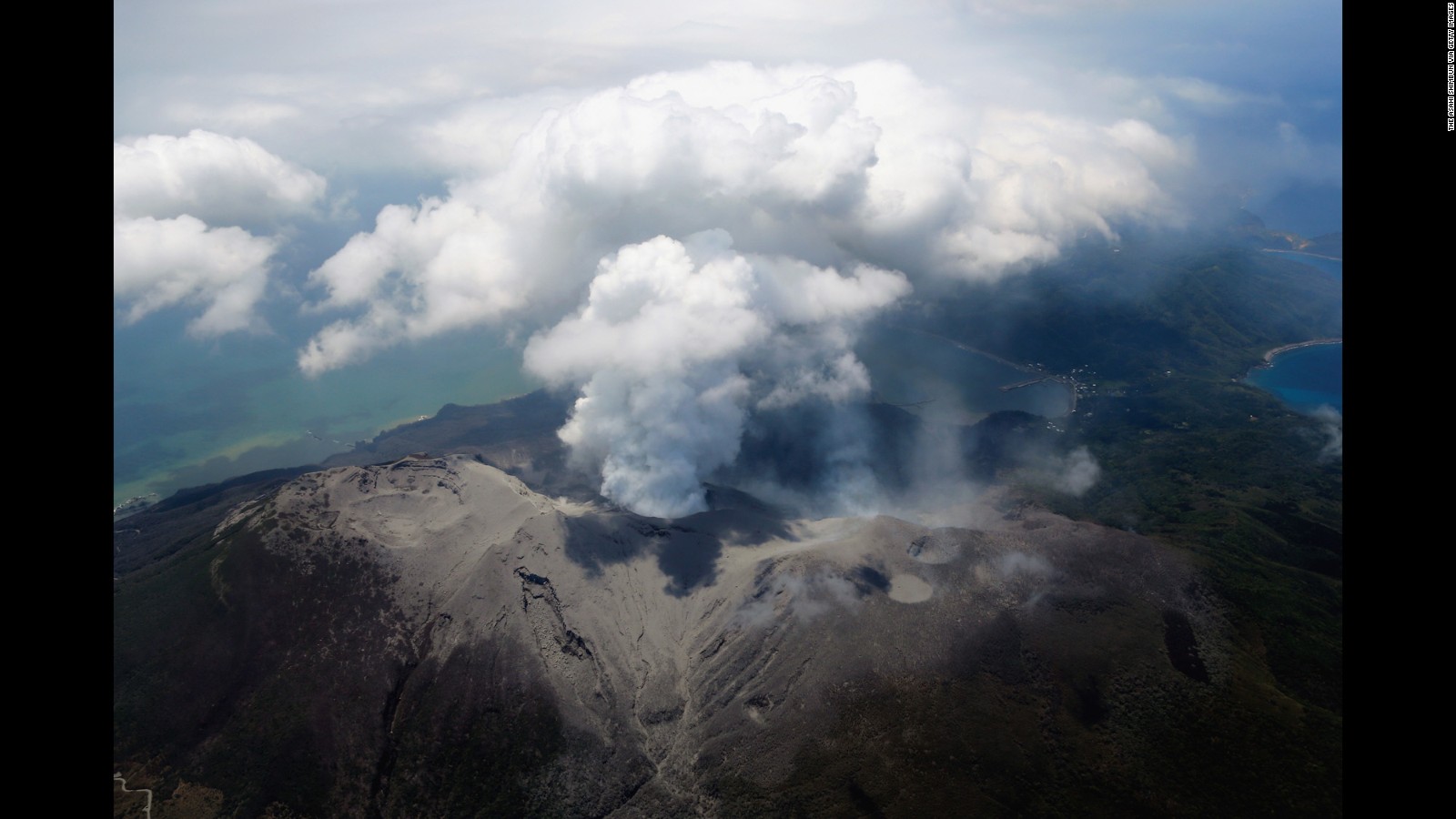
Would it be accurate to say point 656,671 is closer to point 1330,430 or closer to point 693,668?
point 693,668

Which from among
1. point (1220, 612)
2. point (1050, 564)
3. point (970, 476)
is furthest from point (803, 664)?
point (970, 476)

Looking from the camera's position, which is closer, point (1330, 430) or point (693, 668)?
point (693, 668)

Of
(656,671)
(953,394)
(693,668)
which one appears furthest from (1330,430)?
(656,671)

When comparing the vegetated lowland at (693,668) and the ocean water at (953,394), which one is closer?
the vegetated lowland at (693,668)

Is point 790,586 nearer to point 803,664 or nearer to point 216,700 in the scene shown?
point 803,664

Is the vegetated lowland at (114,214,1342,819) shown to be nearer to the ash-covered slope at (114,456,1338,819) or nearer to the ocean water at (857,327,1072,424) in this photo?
the ash-covered slope at (114,456,1338,819)

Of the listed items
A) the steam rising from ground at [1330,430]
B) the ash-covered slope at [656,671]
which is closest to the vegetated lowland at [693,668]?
the ash-covered slope at [656,671]

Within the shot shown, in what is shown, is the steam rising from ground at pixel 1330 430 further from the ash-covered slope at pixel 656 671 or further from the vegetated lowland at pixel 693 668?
the ash-covered slope at pixel 656 671
